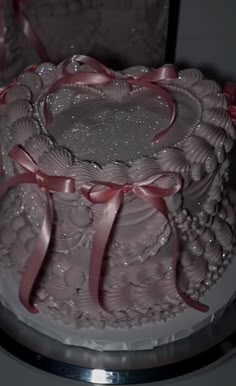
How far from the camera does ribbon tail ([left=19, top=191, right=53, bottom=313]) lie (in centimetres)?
107

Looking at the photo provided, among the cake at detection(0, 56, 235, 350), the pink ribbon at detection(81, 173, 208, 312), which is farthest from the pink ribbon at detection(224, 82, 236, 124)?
the pink ribbon at detection(81, 173, 208, 312)

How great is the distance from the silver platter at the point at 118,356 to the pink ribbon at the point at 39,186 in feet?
0.31

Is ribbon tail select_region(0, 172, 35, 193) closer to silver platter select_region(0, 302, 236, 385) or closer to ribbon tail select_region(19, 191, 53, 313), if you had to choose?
ribbon tail select_region(19, 191, 53, 313)

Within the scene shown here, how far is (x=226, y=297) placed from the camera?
48.2 inches

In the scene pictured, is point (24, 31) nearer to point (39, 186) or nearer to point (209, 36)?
point (209, 36)

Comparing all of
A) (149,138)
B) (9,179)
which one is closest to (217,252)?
(149,138)

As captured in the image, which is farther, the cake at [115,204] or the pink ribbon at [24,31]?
the pink ribbon at [24,31]

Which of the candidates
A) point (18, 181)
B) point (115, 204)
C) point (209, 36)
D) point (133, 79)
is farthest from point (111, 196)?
point (209, 36)

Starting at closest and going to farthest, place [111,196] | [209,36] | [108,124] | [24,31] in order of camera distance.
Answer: [111,196], [108,124], [24,31], [209,36]

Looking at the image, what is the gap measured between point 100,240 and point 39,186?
0.38 feet

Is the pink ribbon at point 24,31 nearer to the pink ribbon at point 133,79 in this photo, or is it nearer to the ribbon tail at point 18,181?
the pink ribbon at point 133,79

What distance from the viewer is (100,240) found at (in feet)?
3.46

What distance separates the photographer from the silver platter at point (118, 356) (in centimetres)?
116

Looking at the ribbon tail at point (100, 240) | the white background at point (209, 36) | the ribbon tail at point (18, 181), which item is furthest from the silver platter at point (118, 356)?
the white background at point (209, 36)
